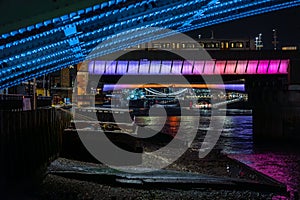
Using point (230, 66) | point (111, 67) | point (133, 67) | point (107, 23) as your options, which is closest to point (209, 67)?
point (230, 66)

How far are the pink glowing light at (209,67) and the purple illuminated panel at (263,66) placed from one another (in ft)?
20.0

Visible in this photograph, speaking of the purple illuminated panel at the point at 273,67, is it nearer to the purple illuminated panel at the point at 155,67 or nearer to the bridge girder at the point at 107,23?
the purple illuminated panel at the point at 155,67

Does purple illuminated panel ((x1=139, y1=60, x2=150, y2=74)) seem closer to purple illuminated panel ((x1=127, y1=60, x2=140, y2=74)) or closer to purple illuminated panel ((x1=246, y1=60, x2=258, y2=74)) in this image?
purple illuminated panel ((x1=127, y1=60, x2=140, y2=74))

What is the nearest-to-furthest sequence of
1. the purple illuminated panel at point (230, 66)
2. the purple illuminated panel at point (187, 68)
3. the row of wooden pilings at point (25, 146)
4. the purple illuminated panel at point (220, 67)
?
1. the row of wooden pilings at point (25, 146)
2. the purple illuminated panel at point (187, 68)
3. the purple illuminated panel at point (230, 66)
4. the purple illuminated panel at point (220, 67)

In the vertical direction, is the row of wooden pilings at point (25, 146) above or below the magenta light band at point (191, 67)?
below

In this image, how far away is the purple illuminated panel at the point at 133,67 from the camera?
176 feet

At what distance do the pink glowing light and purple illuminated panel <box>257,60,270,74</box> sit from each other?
6086 millimetres

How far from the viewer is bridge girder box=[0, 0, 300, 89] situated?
865 centimetres

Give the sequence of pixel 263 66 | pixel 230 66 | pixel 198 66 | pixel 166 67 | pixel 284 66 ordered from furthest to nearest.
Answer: pixel 230 66 → pixel 263 66 → pixel 166 67 → pixel 284 66 → pixel 198 66

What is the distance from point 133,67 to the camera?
2144 inches

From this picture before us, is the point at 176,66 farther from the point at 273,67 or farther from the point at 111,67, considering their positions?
the point at 273,67

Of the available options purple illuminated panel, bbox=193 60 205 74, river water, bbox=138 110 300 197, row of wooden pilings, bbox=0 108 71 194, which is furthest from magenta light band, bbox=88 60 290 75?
row of wooden pilings, bbox=0 108 71 194

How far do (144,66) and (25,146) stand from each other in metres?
43.1

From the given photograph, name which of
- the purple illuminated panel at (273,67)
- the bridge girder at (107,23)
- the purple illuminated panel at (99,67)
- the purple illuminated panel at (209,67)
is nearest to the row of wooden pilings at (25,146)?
the bridge girder at (107,23)
